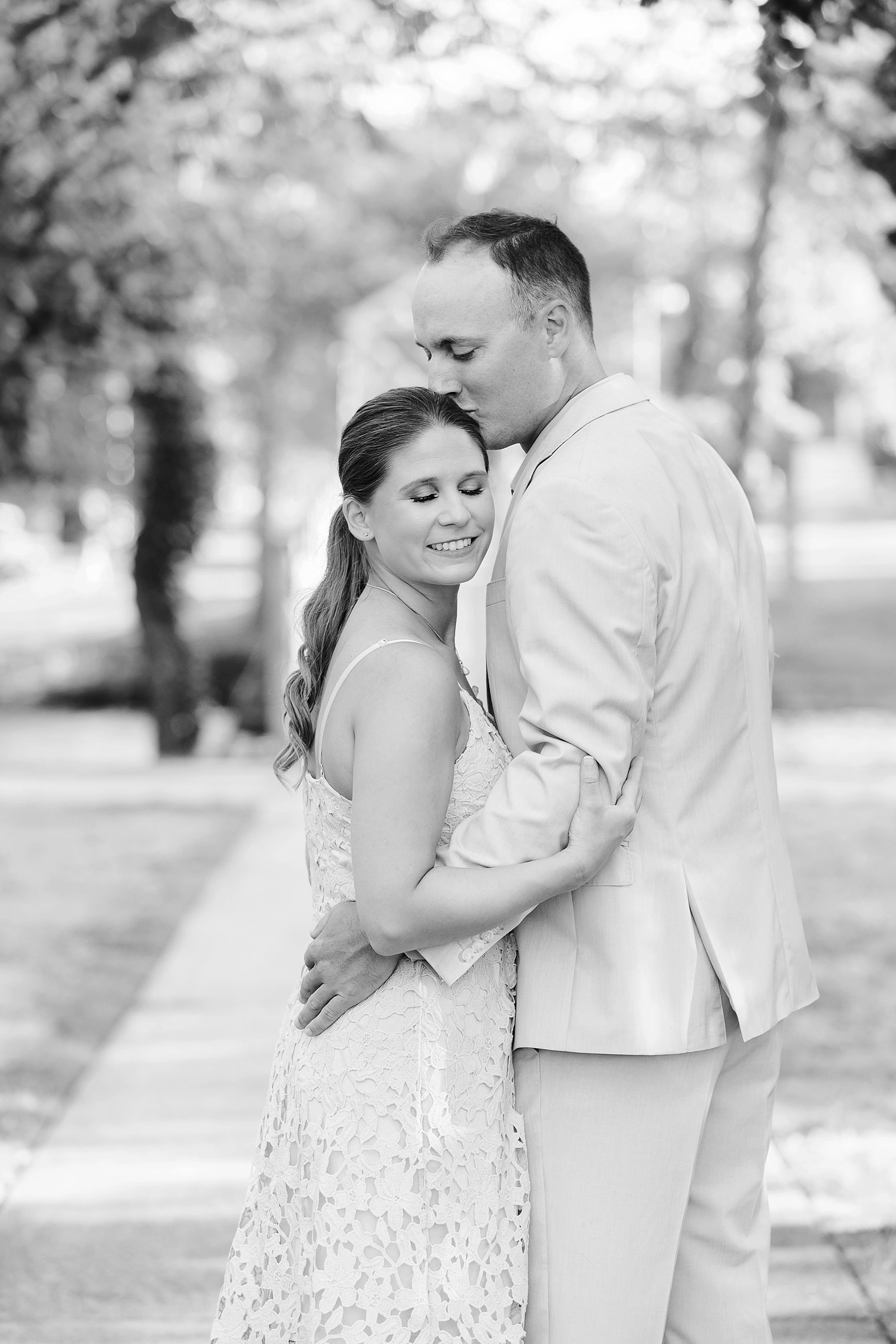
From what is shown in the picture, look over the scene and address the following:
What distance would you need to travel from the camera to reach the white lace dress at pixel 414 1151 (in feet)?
7.82

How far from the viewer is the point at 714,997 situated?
8.03ft

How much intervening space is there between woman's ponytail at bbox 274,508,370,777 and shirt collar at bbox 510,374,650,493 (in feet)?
0.92

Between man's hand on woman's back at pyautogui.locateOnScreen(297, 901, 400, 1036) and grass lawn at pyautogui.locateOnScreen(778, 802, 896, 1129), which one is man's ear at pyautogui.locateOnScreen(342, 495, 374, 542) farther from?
grass lawn at pyautogui.locateOnScreen(778, 802, 896, 1129)

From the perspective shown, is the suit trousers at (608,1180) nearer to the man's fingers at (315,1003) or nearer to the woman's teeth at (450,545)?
the man's fingers at (315,1003)

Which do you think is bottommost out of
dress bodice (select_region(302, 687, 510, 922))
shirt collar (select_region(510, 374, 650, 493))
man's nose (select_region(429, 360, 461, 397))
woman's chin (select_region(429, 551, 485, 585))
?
dress bodice (select_region(302, 687, 510, 922))

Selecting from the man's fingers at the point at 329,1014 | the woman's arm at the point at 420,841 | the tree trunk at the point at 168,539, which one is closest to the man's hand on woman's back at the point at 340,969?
the man's fingers at the point at 329,1014

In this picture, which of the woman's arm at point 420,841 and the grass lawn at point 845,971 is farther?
the grass lawn at point 845,971

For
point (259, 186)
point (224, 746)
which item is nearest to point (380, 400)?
point (259, 186)

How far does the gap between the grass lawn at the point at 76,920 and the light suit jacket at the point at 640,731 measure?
2.91 metres

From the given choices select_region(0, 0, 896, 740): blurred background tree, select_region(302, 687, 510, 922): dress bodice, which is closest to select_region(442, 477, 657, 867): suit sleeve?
select_region(302, 687, 510, 922): dress bodice

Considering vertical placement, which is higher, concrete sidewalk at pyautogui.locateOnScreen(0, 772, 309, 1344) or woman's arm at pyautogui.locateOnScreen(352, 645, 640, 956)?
woman's arm at pyautogui.locateOnScreen(352, 645, 640, 956)

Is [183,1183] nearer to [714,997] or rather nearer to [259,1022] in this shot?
[259,1022]

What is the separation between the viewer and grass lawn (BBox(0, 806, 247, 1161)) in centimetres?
546

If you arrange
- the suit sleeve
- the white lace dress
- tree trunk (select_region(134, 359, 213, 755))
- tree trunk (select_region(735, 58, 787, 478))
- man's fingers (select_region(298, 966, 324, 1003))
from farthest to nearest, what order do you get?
1. tree trunk (select_region(134, 359, 213, 755))
2. tree trunk (select_region(735, 58, 787, 478))
3. man's fingers (select_region(298, 966, 324, 1003))
4. the white lace dress
5. the suit sleeve
